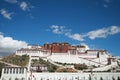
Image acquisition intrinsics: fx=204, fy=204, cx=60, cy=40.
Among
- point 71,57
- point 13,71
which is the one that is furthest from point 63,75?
point 71,57

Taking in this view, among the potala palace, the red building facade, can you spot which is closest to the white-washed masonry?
the potala palace

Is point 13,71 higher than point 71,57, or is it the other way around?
point 71,57

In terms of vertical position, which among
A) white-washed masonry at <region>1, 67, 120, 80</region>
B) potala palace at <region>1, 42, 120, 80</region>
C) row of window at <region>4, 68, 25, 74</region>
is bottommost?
white-washed masonry at <region>1, 67, 120, 80</region>

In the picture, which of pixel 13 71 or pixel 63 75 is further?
pixel 63 75

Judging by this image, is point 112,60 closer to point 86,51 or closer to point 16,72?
point 86,51

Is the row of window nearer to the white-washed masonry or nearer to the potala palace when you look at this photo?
the white-washed masonry

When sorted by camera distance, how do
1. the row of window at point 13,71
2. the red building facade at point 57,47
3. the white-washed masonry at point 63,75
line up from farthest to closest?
1. the red building facade at point 57,47
2. the white-washed masonry at point 63,75
3. the row of window at point 13,71

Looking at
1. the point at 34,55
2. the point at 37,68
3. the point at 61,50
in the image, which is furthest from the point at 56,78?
the point at 61,50

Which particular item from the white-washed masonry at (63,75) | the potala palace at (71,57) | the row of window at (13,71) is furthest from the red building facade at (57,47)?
the row of window at (13,71)

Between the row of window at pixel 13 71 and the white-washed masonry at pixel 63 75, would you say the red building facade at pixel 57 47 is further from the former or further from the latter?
the row of window at pixel 13 71

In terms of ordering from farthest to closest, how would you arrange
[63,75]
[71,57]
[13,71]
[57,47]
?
[57,47] < [71,57] < [63,75] < [13,71]

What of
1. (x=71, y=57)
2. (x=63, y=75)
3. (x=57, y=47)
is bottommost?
(x=63, y=75)

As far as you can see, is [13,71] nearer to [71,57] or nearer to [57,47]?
[71,57]

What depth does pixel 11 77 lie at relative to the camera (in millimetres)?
66938
